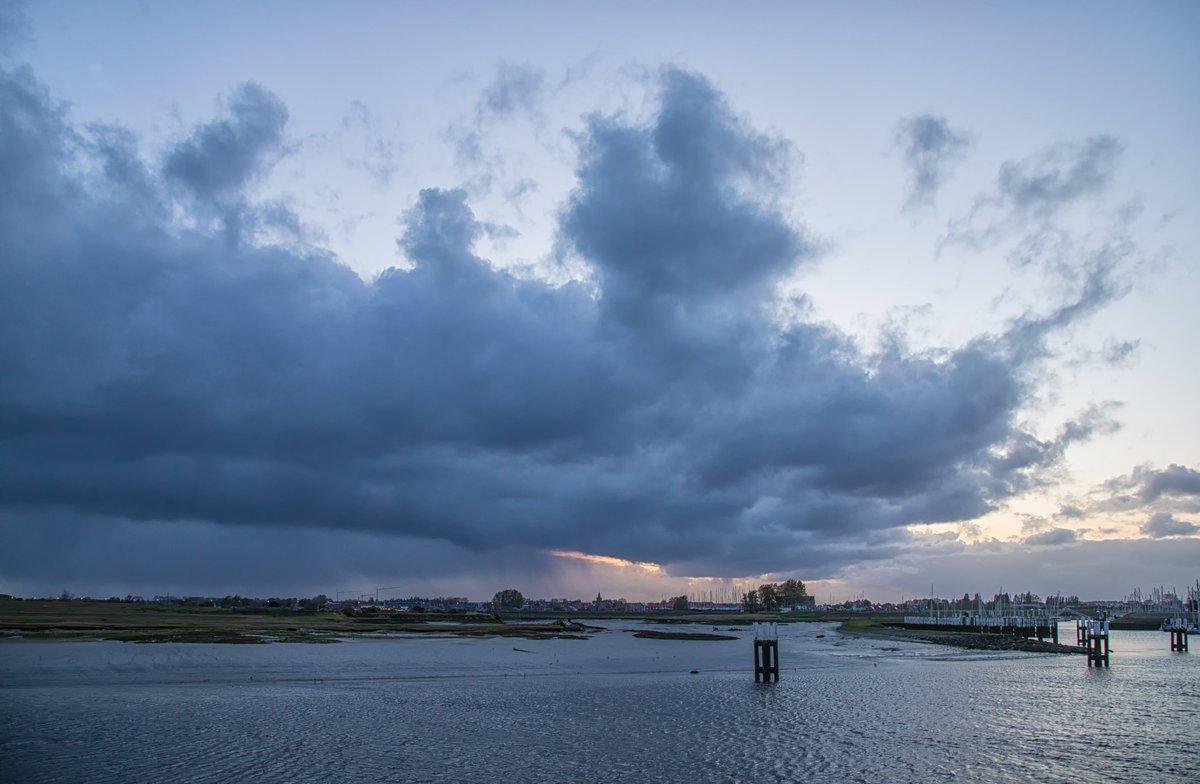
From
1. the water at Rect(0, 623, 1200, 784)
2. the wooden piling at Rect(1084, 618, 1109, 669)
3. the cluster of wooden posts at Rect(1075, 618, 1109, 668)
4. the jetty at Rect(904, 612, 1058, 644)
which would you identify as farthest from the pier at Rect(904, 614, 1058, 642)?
the water at Rect(0, 623, 1200, 784)

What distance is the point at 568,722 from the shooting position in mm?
41375

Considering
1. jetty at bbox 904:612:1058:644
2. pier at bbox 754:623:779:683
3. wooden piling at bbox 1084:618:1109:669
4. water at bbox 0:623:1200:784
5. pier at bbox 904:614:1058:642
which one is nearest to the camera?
water at bbox 0:623:1200:784

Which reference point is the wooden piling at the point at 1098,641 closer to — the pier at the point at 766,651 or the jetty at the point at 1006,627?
the pier at the point at 766,651

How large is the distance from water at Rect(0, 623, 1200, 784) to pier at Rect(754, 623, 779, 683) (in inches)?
57.6

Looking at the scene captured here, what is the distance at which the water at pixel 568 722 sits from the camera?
30.1 meters

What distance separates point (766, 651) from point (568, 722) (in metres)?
26.9

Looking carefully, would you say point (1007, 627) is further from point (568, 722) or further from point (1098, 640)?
point (568, 722)

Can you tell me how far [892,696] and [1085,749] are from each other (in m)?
19.0

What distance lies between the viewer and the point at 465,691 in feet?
177

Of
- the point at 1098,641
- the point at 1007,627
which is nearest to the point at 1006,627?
the point at 1007,627

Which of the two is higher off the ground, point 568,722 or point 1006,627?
point 568,722

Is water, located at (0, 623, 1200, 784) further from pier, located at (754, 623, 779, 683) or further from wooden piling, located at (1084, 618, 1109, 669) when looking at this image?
wooden piling, located at (1084, 618, 1109, 669)

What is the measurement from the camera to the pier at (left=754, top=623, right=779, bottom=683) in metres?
62.5

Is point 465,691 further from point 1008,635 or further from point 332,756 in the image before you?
point 1008,635
